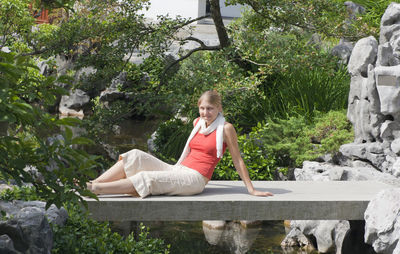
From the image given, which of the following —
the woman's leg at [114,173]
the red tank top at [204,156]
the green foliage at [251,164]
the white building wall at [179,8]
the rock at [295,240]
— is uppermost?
the white building wall at [179,8]

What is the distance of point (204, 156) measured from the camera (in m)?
5.42

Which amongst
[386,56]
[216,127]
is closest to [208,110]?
[216,127]

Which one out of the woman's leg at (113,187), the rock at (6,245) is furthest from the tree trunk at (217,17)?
the rock at (6,245)

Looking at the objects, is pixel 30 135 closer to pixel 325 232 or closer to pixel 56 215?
pixel 56 215

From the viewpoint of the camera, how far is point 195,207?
510cm

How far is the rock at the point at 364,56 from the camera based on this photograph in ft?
27.6

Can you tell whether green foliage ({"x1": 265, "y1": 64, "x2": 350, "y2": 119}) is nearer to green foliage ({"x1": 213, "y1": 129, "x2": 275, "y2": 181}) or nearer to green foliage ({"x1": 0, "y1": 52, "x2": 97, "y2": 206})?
green foliage ({"x1": 213, "y1": 129, "x2": 275, "y2": 181})

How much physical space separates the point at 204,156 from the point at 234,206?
1.84ft

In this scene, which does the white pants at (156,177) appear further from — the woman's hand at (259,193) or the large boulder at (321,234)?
the large boulder at (321,234)

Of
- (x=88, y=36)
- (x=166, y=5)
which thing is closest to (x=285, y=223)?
(x=88, y=36)

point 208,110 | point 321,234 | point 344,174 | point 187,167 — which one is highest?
point 208,110

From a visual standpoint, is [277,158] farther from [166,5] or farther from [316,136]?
[166,5]

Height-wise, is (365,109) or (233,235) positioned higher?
(365,109)

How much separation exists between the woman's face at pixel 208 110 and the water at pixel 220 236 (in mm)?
2059
